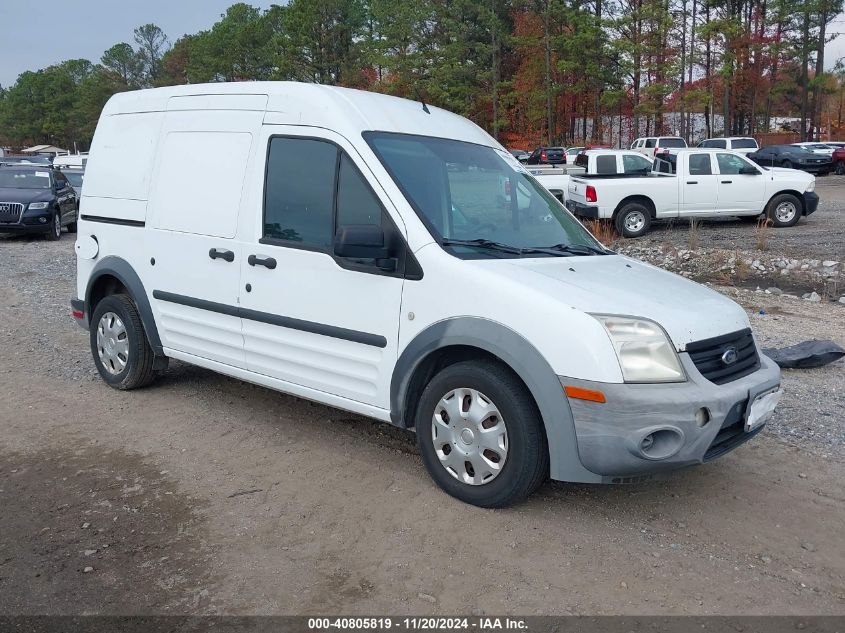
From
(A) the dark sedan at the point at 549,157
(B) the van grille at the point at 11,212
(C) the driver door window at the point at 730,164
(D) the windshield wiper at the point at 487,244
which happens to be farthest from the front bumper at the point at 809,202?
(A) the dark sedan at the point at 549,157

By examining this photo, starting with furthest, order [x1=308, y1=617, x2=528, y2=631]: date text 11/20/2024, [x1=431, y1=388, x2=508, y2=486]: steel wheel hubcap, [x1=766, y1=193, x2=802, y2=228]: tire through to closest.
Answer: [x1=766, y1=193, x2=802, y2=228]: tire < [x1=431, y1=388, x2=508, y2=486]: steel wheel hubcap < [x1=308, y1=617, x2=528, y2=631]: date text 11/20/2024

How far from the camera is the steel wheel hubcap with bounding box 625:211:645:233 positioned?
16.9 m

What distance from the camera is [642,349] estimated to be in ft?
12.0

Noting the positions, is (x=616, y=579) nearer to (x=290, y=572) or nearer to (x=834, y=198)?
(x=290, y=572)

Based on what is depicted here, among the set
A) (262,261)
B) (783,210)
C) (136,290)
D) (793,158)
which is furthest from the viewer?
(793,158)

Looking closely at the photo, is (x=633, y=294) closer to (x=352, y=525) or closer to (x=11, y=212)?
(x=352, y=525)

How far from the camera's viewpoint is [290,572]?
11.5 ft

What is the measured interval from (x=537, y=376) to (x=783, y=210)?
A: 624 inches

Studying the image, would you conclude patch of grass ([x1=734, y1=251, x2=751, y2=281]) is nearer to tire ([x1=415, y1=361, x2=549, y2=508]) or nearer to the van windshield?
the van windshield

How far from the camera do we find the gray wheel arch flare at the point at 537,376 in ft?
12.1

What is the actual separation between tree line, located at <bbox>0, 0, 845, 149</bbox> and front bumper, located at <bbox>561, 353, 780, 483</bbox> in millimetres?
40274

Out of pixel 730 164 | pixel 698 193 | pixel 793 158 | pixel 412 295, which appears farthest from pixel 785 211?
pixel 793 158

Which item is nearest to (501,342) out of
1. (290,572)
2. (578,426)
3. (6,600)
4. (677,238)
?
(578,426)

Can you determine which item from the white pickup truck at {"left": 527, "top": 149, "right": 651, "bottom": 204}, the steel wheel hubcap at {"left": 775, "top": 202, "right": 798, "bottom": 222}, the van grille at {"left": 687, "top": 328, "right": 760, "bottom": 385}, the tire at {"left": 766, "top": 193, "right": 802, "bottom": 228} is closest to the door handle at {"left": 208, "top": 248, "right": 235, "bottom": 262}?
the van grille at {"left": 687, "top": 328, "right": 760, "bottom": 385}
